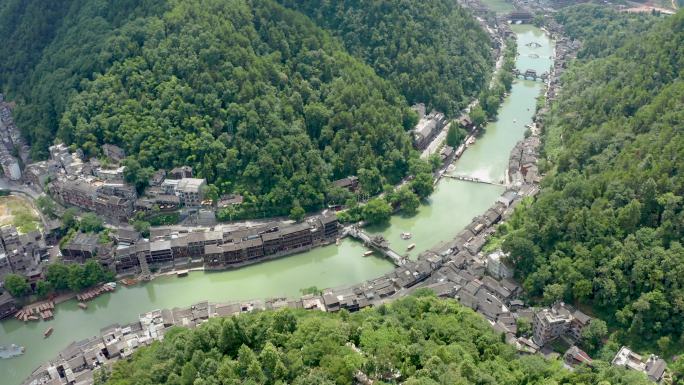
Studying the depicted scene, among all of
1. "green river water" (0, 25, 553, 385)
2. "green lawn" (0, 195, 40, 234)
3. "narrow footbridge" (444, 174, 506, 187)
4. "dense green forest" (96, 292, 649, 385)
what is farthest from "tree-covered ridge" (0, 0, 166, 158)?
"dense green forest" (96, 292, 649, 385)

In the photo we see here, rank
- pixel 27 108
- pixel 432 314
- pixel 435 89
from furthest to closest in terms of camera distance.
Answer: pixel 435 89 < pixel 27 108 < pixel 432 314

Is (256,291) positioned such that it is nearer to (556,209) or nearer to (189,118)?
(189,118)

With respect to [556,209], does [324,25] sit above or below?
above

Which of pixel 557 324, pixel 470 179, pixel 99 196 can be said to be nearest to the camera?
pixel 557 324

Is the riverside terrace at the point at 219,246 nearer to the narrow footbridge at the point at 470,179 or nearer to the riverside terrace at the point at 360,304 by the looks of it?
the riverside terrace at the point at 360,304

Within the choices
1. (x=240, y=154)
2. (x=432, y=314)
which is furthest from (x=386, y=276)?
(x=240, y=154)

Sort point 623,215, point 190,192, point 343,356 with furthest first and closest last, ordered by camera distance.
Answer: point 190,192 < point 623,215 < point 343,356

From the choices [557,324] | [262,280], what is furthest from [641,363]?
[262,280]

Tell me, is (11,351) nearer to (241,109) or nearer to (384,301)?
(384,301)
